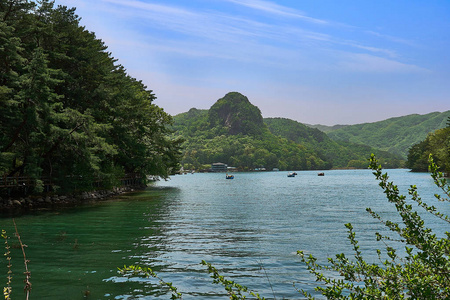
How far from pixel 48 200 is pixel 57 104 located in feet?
34.7

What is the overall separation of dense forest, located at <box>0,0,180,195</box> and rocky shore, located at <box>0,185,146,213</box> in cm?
162

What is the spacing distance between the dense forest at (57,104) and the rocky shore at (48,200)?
5.31ft

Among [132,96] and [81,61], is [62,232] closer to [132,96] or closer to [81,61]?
[81,61]

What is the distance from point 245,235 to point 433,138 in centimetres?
11994

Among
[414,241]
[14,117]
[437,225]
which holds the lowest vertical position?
A: [437,225]

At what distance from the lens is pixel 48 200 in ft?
124

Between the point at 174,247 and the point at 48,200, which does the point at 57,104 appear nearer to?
the point at 48,200

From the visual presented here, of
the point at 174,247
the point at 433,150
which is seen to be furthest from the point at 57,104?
the point at 433,150

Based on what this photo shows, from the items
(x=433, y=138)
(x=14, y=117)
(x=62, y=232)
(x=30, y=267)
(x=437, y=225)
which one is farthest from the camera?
(x=433, y=138)

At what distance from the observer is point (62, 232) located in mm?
21234

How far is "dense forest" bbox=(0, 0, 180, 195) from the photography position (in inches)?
1243

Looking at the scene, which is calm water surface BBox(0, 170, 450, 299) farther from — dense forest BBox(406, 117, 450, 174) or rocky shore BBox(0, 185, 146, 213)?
dense forest BBox(406, 117, 450, 174)

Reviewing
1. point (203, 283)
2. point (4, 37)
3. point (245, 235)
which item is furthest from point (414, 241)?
point (4, 37)

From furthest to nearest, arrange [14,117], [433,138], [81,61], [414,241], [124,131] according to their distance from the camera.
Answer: [433,138] → [124,131] → [81,61] → [14,117] → [414,241]
